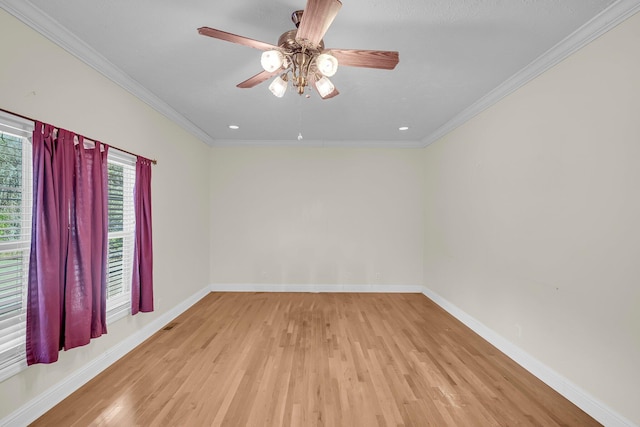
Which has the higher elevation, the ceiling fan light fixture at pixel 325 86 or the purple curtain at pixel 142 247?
the ceiling fan light fixture at pixel 325 86

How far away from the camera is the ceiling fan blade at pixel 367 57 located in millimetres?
1684

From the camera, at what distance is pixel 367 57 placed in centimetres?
174

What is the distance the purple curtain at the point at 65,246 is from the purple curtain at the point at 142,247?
47 cm

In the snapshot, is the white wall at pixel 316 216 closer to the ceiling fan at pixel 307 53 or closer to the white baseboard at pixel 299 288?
the white baseboard at pixel 299 288

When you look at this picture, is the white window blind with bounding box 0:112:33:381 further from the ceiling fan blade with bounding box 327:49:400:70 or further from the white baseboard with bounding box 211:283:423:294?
the white baseboard with bounding box 211:283:423:294

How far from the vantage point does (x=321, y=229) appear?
199 inches

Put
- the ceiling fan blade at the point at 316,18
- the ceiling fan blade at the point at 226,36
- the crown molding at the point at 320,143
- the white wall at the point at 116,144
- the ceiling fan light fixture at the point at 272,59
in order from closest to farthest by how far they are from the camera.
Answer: the ceiling fan blade at the point at 316,18 → the ceiling fan blade at the point at 226,36 → the ceiling fan light fixture at the point at 272,59 → the white wall at the point at 116,144 → the crown molding at the point at 320,143

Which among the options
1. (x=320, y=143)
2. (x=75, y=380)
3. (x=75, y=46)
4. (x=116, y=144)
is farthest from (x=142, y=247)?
(x=320, y=143)

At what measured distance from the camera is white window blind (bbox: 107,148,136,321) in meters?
2.67

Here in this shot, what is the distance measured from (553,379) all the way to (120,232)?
4271 mm

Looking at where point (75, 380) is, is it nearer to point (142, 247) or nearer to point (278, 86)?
point (142, 247)

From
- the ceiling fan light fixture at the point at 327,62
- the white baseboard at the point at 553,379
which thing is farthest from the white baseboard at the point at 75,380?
the white baseboard at the point at 553,379

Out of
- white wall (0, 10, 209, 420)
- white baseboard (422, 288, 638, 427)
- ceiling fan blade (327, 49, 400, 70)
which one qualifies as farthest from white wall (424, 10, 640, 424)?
white wall (0, 10, 209, 420)

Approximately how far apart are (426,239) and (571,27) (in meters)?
3.46
